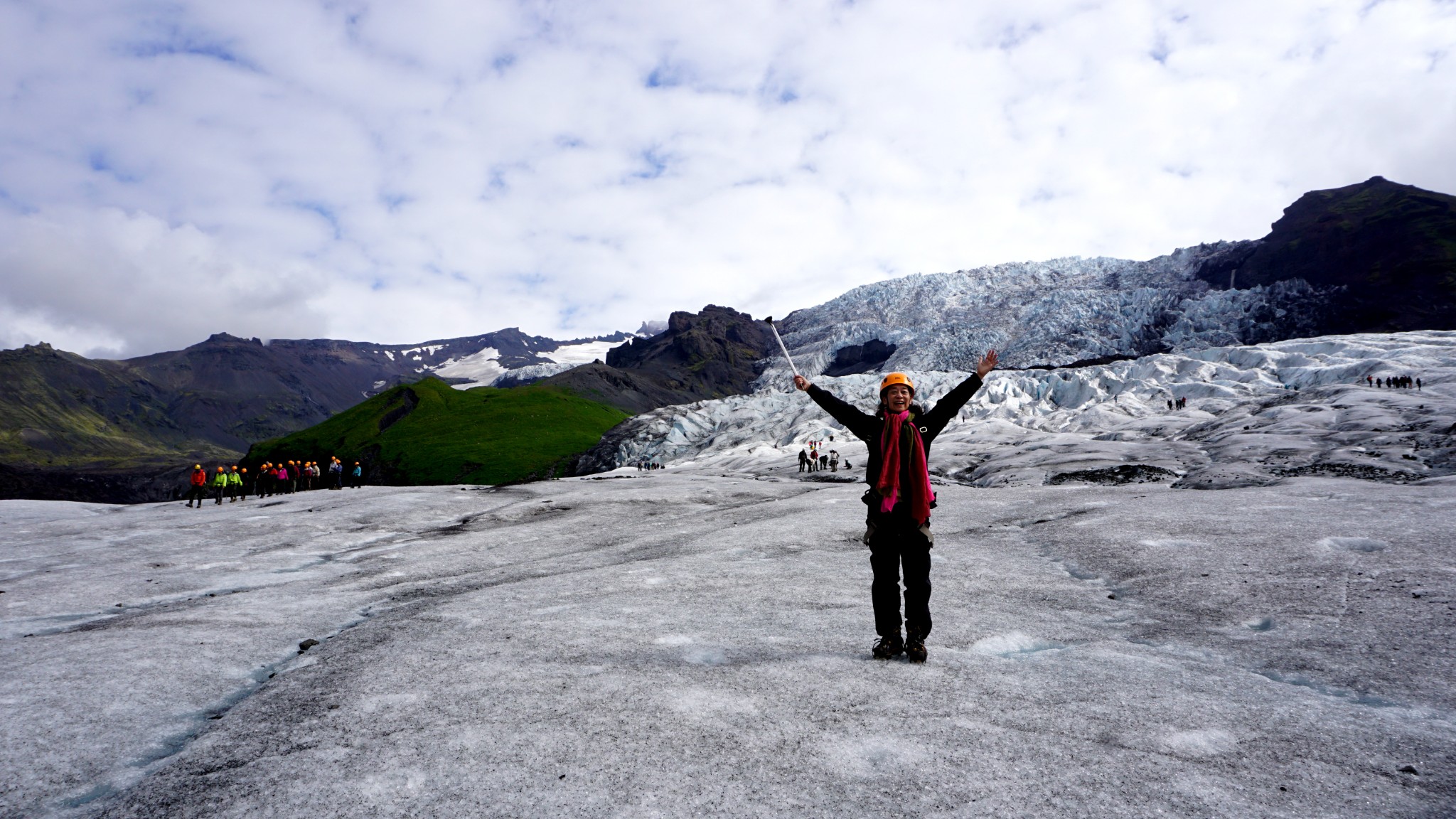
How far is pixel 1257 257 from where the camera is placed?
19050cm

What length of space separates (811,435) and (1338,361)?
7320 cm

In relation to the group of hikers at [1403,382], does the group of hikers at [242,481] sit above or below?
below

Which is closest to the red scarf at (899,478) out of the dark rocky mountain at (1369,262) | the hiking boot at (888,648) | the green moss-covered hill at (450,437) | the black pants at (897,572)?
the black pants at (897,572)

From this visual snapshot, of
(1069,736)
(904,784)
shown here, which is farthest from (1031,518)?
(904,784)

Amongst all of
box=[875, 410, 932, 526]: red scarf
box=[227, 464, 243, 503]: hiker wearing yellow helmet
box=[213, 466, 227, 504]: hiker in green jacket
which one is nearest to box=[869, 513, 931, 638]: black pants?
box=[875, 410, 932, 526]: red scarf

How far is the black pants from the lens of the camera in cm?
699

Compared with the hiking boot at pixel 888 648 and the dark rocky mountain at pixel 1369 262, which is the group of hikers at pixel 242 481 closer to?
the hiking boot at pixel 888 648

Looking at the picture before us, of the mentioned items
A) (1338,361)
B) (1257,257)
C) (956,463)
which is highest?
(1257,257)

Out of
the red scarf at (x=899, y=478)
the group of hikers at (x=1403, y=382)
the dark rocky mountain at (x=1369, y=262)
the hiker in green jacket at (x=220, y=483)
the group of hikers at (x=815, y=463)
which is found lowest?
the group of hikers at (x=815, y=463)

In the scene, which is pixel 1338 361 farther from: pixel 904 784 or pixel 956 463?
pixel 904 784

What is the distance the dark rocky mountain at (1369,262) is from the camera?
16088cm

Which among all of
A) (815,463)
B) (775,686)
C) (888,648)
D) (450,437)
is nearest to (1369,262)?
(815,463)

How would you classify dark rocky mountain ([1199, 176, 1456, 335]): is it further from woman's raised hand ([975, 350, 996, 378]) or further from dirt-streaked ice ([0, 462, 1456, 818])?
woman's raised hand ([975, 350, 996, 378])

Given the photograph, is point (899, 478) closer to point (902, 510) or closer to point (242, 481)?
point (902, 510)
